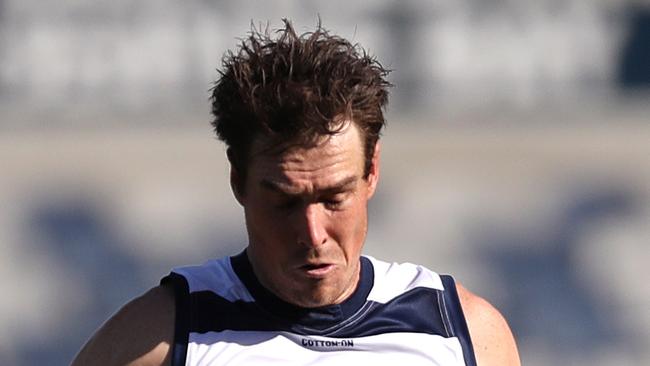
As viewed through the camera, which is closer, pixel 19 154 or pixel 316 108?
pixel 316 108

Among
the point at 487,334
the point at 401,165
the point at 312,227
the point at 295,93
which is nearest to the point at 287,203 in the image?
the point at 312,227

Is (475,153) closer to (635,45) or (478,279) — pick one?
(478,279)

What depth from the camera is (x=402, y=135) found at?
543 cm

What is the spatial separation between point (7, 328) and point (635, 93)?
2436mm

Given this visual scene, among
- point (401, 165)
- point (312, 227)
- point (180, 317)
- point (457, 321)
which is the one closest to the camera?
point (312, 227)

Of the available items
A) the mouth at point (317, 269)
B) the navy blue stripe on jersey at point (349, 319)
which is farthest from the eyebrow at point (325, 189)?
the navy blue stripe on jersey at point (349, 319)

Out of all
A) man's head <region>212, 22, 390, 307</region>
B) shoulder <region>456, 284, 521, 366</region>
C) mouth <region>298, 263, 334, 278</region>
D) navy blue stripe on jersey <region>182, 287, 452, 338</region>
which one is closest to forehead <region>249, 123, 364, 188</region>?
man's head <region>212, 22, 390, 307</region>

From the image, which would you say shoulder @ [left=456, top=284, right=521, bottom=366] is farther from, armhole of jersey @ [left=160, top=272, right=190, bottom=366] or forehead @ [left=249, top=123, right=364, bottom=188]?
armhole of jersey @ [left=160, top=272, right=190, bottom=366]

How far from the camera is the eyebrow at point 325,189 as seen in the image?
2.17 meters

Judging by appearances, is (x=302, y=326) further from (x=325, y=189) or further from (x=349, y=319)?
(x=325, y=189)

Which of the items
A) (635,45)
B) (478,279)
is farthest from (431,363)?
(635,45)

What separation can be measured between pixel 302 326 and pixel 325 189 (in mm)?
250

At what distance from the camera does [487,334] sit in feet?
7.86

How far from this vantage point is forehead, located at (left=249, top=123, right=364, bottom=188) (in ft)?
7.13
